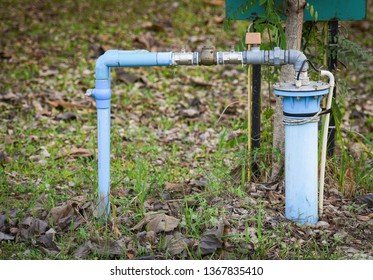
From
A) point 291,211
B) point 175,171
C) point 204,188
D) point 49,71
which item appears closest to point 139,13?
point 49,71

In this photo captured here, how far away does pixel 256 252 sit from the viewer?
3695mm

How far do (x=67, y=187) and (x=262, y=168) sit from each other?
1.41m

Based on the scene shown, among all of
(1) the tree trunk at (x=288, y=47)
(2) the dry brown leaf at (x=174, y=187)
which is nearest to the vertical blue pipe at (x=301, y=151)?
(1) the tree trunk at (x=288, y=47)

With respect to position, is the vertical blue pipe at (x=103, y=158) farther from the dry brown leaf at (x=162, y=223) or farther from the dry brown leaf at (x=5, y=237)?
the dry brown leaf at (x=5, y=237)

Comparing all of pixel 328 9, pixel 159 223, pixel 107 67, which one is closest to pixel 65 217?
pixel 159 223

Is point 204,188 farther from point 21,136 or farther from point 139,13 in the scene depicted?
point 139,13

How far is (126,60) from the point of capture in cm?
379

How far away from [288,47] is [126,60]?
1.11 meters

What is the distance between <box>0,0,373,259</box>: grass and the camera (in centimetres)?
388

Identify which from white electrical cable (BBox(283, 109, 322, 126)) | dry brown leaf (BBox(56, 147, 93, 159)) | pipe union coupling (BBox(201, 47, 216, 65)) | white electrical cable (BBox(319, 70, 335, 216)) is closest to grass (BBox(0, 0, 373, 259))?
dry brown leaf (BBox(56, 147, 93, 159))

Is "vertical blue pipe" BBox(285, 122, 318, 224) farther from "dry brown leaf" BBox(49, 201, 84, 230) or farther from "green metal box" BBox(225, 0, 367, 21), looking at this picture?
"dry brown leaf" BBox(49, 201, 84, 230)

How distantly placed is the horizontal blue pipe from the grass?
36cm

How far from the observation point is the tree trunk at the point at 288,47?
4.22 metres

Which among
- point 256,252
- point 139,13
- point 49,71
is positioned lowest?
point 256,252
